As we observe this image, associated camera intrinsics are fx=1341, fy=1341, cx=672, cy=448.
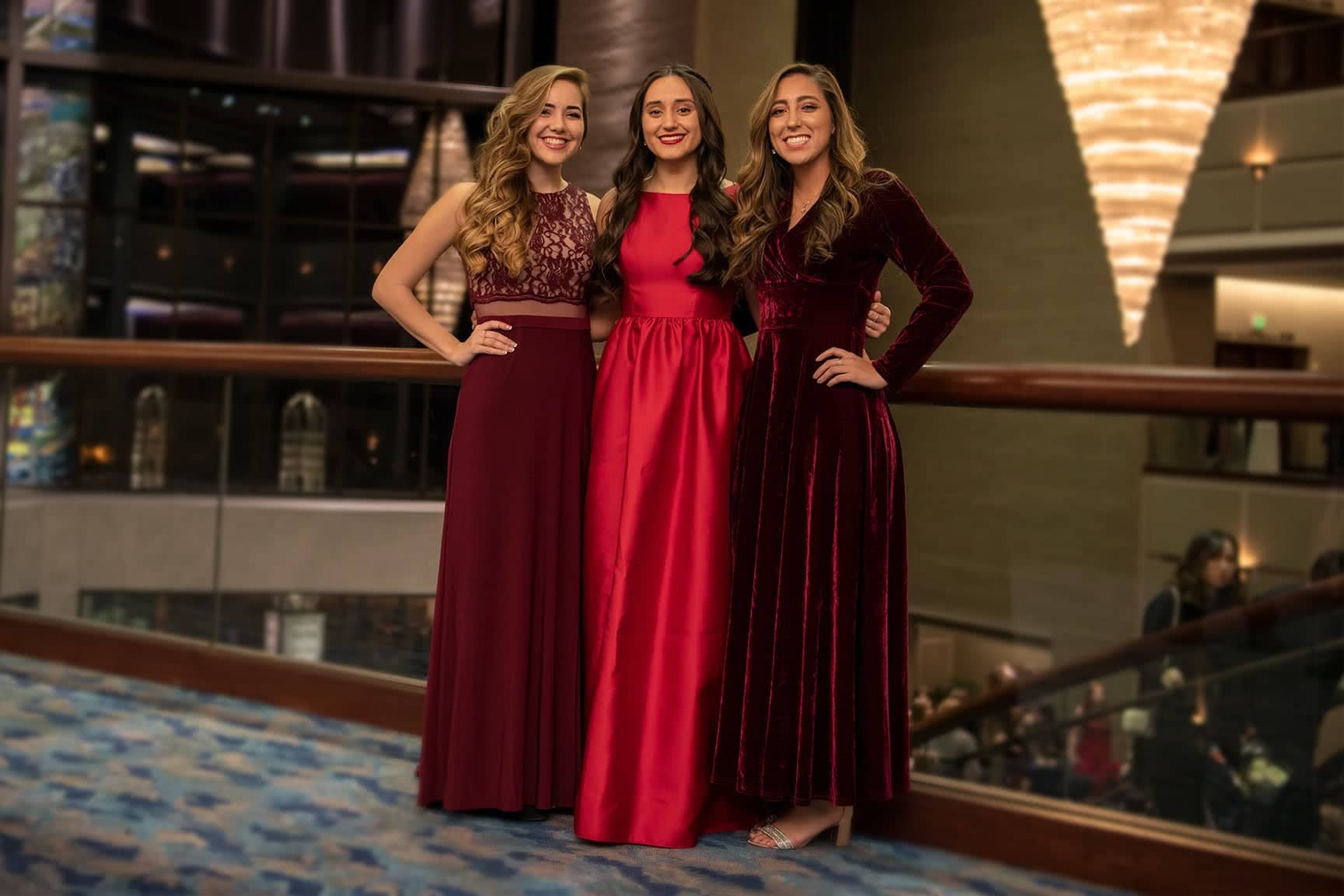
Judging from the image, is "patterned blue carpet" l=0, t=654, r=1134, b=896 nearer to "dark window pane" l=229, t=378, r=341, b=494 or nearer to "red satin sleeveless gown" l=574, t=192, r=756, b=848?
"red satin sleeveless gown" l=574, t=192, r=756, b=848

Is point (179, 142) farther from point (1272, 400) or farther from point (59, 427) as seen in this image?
point (1272, 400)

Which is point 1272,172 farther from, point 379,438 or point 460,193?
point 460,193

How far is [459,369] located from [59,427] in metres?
2.15

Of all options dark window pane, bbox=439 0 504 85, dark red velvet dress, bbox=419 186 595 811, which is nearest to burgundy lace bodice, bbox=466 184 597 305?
dark red velvet dress, bbox=419 186 595 811

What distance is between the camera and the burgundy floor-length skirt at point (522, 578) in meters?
2.52

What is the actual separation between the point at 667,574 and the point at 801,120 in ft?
2.71

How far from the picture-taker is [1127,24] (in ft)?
21.7

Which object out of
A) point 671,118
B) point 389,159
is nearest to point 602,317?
point 671,118

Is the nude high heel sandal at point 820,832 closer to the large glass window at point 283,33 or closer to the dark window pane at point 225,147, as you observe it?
the large glass window at point 283,33

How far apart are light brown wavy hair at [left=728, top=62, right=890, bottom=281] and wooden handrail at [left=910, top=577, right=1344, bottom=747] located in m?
0.87

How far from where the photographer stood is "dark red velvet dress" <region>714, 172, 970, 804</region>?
227cm

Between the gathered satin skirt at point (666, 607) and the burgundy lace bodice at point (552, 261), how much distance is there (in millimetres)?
211

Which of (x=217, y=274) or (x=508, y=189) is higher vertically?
(x=217, y=274)

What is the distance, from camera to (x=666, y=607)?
94.5 inches
